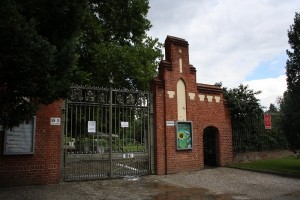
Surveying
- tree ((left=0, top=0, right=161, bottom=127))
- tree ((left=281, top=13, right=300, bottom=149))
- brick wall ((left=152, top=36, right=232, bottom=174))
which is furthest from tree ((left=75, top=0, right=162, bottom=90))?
tree ((left=0, top=0, right=161, bottom=127))

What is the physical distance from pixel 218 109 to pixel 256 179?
13.9 ft

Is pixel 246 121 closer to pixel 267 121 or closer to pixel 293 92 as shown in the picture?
pixel 267 121

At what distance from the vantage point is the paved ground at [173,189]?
28.9 feet

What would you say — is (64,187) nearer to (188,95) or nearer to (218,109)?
(188,95)

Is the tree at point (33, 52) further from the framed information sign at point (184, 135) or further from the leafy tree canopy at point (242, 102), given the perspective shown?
the leafy tree canopy at point (242, 102)

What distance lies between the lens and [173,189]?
32.7 feet

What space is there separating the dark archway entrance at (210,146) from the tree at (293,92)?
319 cm

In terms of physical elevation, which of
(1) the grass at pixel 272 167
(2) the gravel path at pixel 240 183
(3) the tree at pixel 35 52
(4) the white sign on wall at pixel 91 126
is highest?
(3) the tree at pixel 35 52

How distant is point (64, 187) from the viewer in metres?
10.0

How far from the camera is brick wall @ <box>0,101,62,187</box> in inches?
388

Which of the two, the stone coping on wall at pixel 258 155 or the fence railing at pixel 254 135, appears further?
the fence railing at pixel 254 135

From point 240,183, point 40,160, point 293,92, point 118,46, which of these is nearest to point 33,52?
point 40,160

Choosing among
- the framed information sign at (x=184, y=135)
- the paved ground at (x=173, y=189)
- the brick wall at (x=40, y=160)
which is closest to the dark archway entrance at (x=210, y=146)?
the framed information sign at (x=184, y=135)

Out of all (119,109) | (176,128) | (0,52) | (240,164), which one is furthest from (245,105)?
(0,52)
